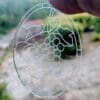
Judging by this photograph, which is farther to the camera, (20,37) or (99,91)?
(99,91)

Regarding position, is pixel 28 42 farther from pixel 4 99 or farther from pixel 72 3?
pixel 4 99

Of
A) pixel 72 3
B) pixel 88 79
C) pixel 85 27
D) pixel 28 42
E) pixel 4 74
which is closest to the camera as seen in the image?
pixel 72 3

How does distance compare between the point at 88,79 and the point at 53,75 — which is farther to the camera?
the point at 88,79

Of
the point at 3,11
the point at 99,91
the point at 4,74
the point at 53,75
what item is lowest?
the point at 99,91

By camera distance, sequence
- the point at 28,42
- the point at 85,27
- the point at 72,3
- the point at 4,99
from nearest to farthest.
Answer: the point at 72,3
the point at 28,42
the point at 4,99
the point at 85,27

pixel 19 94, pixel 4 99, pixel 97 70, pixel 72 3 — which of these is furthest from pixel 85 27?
pixel 72 3

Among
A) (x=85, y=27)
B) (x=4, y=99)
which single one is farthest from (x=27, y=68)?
(x=85, y=27)

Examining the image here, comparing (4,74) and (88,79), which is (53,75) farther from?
(88,79)

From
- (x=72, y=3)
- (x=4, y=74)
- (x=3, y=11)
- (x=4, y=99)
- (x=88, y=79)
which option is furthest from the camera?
(x=88, y=79)

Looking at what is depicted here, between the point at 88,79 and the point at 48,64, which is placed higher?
the point at 48,64
